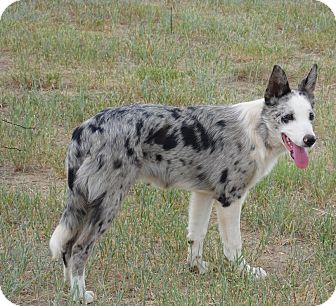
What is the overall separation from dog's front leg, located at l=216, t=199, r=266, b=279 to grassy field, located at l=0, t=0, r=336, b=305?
0.12m

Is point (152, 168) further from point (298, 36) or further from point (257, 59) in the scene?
point (298, 36)

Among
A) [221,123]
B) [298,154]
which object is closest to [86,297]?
[221,123]

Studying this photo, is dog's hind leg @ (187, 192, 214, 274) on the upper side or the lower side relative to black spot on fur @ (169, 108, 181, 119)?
lower

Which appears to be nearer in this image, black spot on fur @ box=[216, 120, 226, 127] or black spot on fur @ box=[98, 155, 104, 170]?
black spot on fur @ box=[98, 155, 104, 170]

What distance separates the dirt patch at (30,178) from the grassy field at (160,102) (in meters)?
0.02

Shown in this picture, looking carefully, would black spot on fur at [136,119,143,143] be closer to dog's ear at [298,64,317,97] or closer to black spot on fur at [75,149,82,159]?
black spot on fur at [75,149,82,159]

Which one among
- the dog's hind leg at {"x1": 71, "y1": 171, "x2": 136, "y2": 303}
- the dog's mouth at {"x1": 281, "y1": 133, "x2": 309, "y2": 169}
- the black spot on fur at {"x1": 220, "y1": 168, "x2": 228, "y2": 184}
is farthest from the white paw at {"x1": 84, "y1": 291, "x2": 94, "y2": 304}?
the dog's mouth at {"x1": 281, "y1": 133, "x2": 309, "y2": 169}

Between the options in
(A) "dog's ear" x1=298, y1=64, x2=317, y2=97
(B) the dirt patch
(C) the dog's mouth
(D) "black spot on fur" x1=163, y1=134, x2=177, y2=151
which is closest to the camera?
(C) the dog's mouth

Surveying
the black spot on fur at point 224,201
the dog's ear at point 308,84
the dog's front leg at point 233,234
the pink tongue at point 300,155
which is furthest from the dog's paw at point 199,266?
the dog's ear at point 308,84

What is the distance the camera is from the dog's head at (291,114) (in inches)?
238

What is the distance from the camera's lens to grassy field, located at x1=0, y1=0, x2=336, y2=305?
20.6 feet

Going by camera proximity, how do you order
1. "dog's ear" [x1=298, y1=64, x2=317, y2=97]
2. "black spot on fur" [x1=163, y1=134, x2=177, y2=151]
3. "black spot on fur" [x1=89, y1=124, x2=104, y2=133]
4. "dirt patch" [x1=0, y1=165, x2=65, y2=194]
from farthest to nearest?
"dirt patch" [x1=0, y1=165, x2=65, y2=194] → "dog's ear" [x1=298, y1=64, x2=317, y2=97] → "black spot on fur" [x1=163, y1=134, x2=177, y2=151] → "black spot on fur" [x1=89, y1=124, x2=104, y2=133]

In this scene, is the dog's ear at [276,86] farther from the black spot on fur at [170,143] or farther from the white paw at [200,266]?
the white paw at [200,266]

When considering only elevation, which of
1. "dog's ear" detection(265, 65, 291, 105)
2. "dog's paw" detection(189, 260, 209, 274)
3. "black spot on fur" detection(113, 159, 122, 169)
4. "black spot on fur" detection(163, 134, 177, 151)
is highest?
"dog's ear" detection(265, 65, 291, 105)
